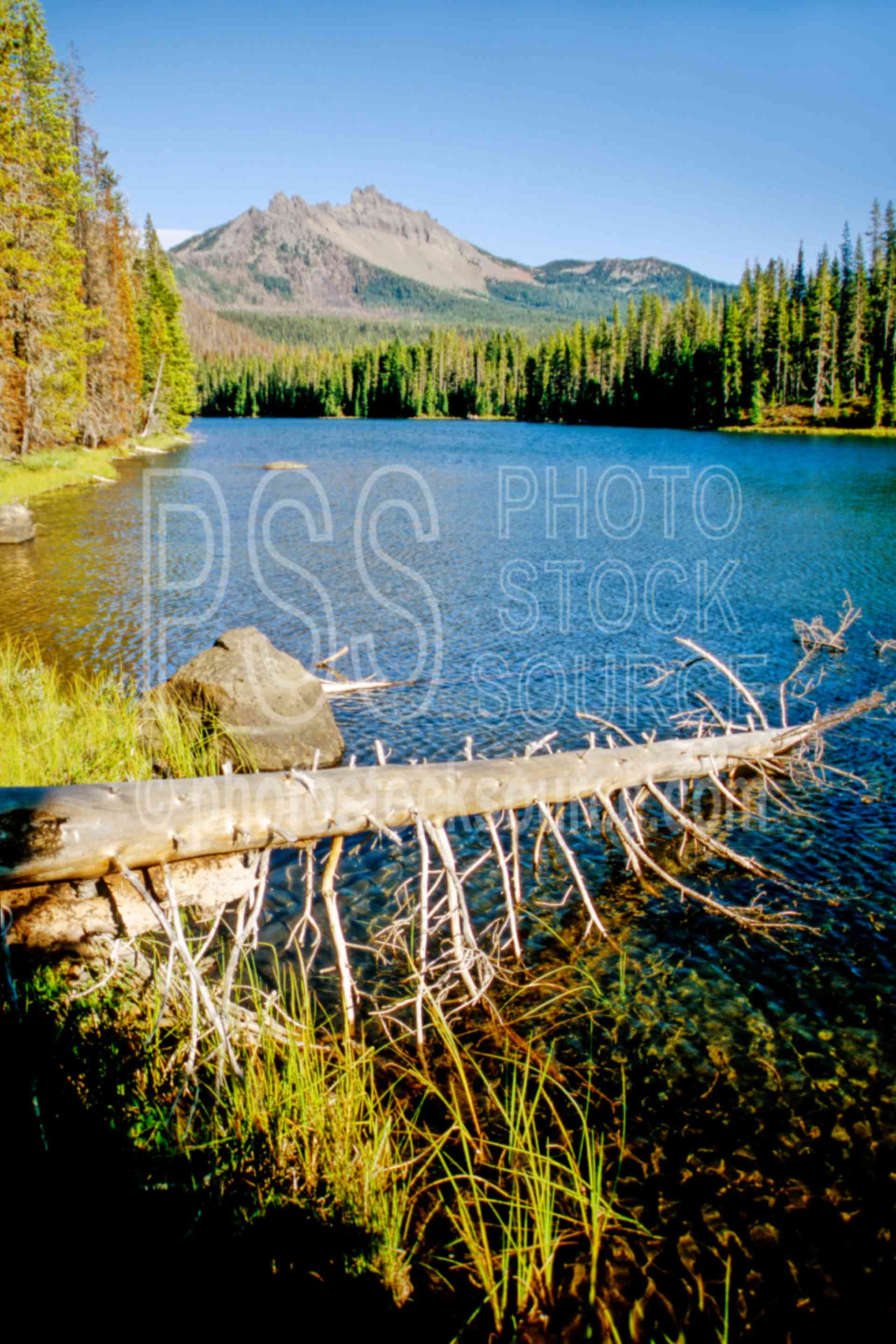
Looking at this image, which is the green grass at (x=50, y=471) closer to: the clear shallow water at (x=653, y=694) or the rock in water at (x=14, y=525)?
the clear shallow water at (x=653, y=694)

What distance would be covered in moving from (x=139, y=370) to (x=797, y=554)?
45.8m

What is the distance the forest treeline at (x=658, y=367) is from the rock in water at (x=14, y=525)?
76.5 meters

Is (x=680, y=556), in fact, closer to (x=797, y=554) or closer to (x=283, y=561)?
(x=797, y=554)

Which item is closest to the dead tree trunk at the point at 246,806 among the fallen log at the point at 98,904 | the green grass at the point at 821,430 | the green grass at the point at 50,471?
the fallen log at the point at 98,904

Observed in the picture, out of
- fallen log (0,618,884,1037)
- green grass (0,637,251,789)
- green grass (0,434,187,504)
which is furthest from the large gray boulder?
green grass (0,434,187,504)

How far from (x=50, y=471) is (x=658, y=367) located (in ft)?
312

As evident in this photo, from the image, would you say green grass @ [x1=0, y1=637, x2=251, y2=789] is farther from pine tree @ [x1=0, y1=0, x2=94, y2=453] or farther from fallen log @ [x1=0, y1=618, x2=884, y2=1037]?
pine tree @ [x1=0, y1=0, x2=94, y2=453]

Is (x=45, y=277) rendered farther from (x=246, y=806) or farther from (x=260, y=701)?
(x=246, y=806)

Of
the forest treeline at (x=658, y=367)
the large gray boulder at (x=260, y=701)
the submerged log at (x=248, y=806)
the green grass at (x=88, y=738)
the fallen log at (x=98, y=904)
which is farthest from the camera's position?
the forest treeline at (x=658, y=367)

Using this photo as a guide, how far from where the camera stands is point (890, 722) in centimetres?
1205

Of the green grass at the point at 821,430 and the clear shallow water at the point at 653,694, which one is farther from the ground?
the green grass at the point at 821,430

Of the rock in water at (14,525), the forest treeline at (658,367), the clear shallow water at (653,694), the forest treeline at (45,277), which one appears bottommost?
the clear shallow water at (653,694)

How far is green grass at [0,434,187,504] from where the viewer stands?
30.7 metres

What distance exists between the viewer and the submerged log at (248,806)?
4.07 metres
